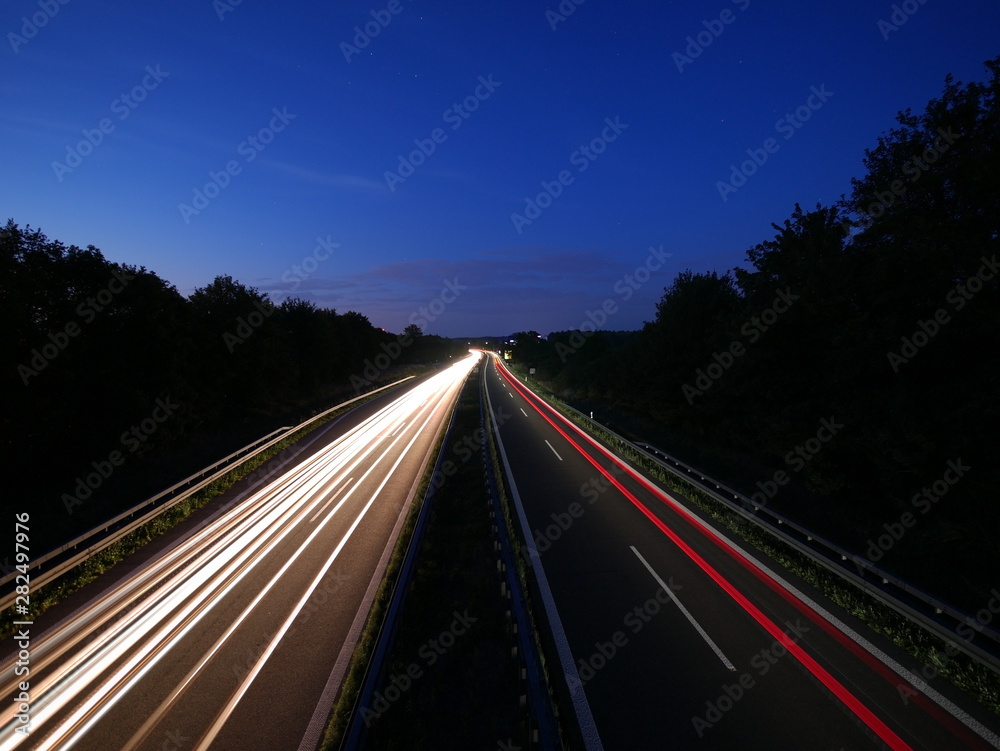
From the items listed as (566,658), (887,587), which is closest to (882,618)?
(887,587)

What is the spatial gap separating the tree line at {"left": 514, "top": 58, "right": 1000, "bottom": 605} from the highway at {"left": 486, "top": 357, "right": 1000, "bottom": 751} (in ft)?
13.4

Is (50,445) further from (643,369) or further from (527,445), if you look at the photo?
(643,369)

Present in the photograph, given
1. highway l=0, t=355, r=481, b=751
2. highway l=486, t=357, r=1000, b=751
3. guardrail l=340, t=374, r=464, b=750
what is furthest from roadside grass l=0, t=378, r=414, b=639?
highway l=486, t=357, r=1000, b=751

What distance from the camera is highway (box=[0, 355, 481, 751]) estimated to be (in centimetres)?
618

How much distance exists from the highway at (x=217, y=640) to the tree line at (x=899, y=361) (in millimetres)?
12975

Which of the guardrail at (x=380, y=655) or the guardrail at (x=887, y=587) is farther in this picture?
the guardrail at (x=887, y=587)

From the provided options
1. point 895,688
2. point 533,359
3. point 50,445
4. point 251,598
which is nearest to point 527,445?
point 251,598

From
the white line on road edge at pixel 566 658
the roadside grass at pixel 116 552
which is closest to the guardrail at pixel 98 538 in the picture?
the roadside grass at pixel 116 552

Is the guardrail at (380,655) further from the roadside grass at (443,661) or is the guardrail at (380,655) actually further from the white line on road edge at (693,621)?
the white line on road edge at (693,621)

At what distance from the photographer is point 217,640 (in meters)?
8.09

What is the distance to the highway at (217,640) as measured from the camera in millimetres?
6184

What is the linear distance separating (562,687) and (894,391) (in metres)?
14.2

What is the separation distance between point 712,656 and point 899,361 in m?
12.6

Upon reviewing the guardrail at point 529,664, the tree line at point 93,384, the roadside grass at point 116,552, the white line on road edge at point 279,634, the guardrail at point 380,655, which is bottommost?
the guardrail at point 529,664
